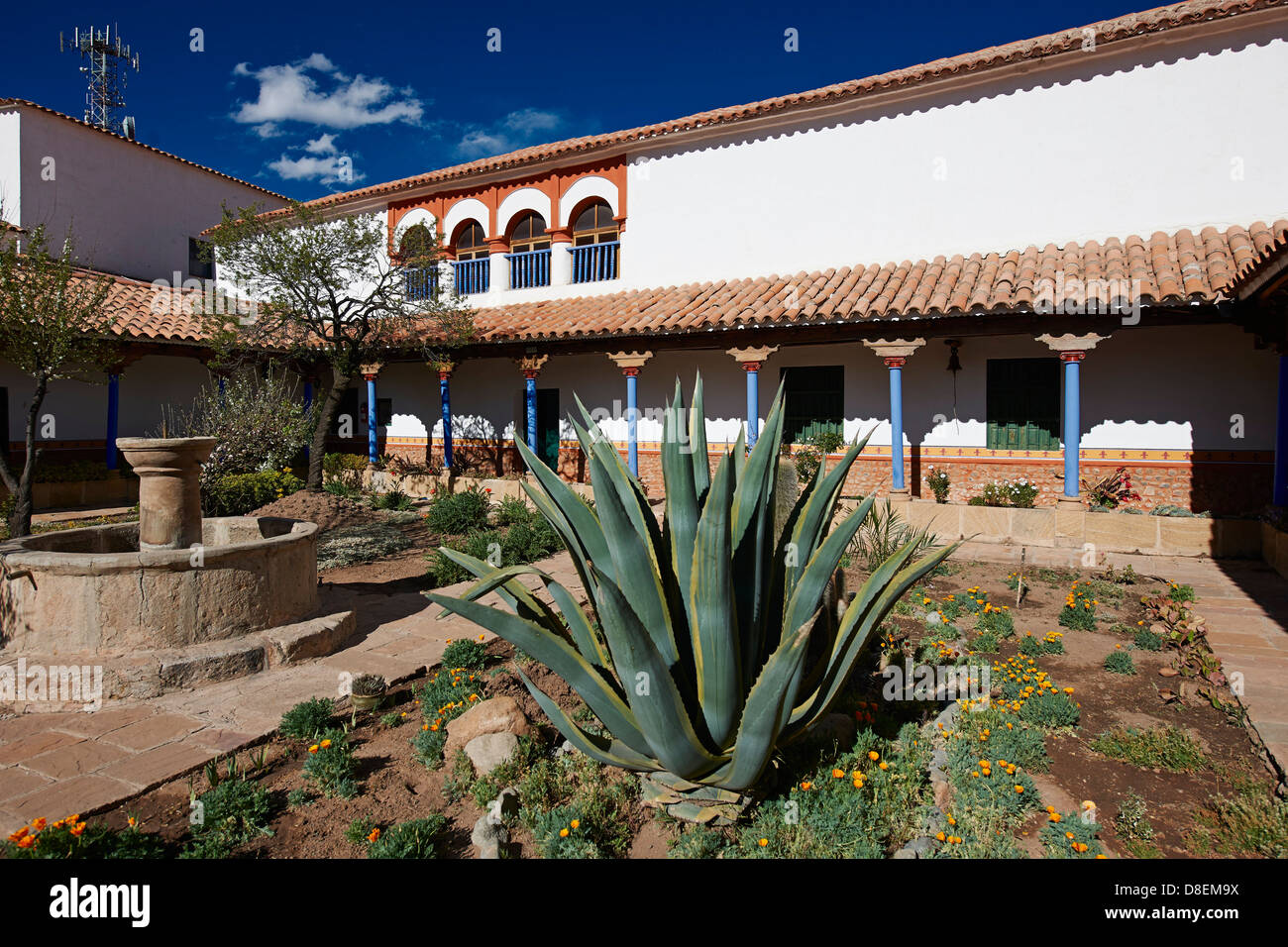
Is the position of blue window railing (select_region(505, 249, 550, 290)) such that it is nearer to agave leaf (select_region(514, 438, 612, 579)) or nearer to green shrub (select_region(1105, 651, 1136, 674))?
green shrub (select_region(1105, 651, 1136, 674))

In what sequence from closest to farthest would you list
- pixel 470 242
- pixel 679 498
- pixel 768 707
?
pixel 768 707 → pixel 679 498 → pixel 470 242

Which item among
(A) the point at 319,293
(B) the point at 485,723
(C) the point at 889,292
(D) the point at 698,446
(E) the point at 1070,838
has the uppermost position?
(A) the point at 319,293

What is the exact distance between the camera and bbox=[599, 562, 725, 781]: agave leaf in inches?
79.4

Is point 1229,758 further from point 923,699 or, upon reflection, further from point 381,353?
point 381,353

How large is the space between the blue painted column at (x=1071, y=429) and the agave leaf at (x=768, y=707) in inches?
335

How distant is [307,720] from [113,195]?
1936cm

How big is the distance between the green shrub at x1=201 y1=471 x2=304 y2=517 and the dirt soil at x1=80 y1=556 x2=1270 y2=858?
7.39 meters

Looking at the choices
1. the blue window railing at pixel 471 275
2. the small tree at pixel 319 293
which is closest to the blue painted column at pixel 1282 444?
the small tree at pixel 319 293

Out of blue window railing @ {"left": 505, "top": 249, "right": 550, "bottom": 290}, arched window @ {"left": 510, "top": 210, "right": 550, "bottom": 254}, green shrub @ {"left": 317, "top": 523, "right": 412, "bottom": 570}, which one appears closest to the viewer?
green shrub @ {"left": 317, "top": 523, "right": 412, "bottom": 570}

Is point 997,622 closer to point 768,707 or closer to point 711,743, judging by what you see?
point 711,743

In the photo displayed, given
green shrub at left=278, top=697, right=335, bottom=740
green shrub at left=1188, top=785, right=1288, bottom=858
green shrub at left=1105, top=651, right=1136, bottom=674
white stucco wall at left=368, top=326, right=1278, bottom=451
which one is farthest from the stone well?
green shrub at left=1105, top=651, right=1136, bottom=674

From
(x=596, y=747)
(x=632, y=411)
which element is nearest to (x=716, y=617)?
(x=596, y=747)

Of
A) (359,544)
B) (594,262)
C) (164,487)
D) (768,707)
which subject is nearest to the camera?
(768,707)

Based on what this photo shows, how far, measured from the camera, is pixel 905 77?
11141 millimetres
